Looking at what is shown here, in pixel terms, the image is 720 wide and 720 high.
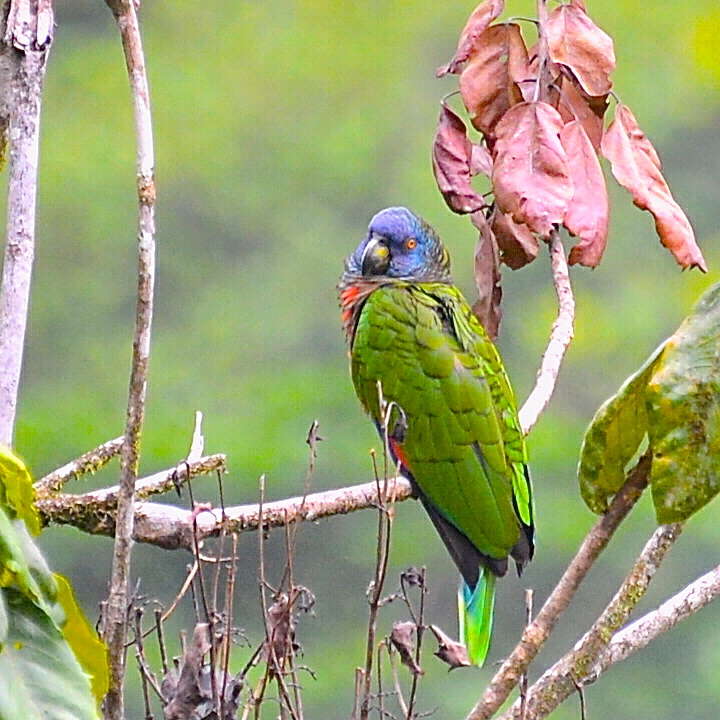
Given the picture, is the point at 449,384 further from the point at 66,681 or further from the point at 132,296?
the point at 132,296

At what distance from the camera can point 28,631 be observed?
750 mm

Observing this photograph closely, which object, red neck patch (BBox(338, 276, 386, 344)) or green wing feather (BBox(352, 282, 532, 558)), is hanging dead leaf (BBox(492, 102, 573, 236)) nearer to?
green wing feather (BBox(352, 282, 532, 558))

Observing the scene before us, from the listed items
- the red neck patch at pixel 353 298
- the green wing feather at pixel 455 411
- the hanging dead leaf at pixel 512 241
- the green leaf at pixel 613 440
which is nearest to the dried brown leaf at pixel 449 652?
the green leaf at pixel 613 440

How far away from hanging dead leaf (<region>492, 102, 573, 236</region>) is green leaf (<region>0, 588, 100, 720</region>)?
2.39 ft

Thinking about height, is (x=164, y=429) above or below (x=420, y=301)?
above

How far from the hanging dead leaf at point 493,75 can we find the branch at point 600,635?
56 centimetres

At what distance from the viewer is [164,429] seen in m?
6.01

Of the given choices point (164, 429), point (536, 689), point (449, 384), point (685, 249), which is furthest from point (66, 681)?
point (164, 429)

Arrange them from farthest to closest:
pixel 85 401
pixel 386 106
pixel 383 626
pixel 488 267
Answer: pixel 386 106 → pixel 85 401 → pixel 383 626 → pixel 488 267

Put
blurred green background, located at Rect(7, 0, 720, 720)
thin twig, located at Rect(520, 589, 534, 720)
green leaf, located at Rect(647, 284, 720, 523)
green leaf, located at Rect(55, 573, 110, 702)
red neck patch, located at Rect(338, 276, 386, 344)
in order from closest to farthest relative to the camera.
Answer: green leaf, located at Rect(55, 573, 110, 702)
green leaf, located at Rect(647, 284, 720, 523)
thin twig, located at Rect(520, 589, 534, 720)
red neck patch, located at Rect(338, 276, 386, 344)
blurred green background, located at Rect(7, 0, 720, 720)

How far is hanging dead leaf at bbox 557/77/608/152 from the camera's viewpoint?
153cm

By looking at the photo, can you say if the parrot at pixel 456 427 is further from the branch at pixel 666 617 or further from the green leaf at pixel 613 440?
the green leaf at pixel 613 440

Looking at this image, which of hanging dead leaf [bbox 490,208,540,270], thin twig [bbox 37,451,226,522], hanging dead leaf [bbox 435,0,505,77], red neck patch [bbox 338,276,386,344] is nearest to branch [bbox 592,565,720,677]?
thin twig [bbox 37,451,226,522]

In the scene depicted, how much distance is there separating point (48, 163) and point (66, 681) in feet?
21.0
